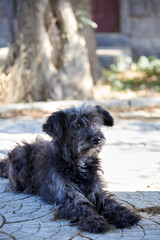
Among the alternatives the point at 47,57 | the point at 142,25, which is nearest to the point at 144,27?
the point at 142,25

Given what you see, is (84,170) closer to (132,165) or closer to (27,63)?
(132,165)

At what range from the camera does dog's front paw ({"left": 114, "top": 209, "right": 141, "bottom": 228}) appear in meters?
4.30

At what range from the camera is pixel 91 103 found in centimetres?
1104

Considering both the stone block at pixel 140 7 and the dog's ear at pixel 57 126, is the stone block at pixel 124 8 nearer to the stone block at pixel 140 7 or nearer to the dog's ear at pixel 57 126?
the stone block at pixel 140 7

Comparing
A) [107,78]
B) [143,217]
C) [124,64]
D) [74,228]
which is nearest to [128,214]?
[143,217]

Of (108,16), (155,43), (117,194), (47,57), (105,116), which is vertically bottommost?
(117,194)

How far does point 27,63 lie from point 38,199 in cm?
667

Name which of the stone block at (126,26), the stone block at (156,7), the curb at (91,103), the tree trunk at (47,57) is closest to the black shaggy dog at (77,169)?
the curb at (91,103)

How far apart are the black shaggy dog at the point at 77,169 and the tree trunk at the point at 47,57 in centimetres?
620

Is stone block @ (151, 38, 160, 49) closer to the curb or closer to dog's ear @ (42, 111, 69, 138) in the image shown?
the curb

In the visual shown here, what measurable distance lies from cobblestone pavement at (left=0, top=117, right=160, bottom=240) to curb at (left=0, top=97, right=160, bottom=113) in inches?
80.2

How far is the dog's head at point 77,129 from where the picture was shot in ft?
15.6

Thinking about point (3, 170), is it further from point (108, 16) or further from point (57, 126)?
point (108, 16)

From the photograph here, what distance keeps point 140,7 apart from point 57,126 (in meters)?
13.7
